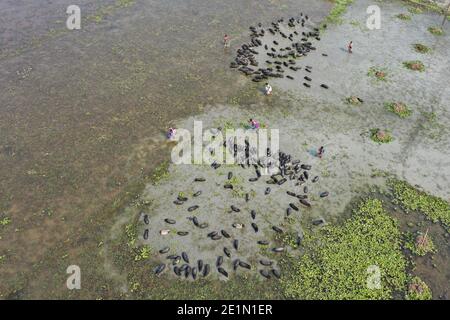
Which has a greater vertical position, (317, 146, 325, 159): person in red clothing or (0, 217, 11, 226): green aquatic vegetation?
(317, 146, 325, 159): person in red clothing

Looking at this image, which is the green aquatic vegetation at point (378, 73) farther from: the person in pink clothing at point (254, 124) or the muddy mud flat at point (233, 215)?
the muddy mud flat at point (233, 215)

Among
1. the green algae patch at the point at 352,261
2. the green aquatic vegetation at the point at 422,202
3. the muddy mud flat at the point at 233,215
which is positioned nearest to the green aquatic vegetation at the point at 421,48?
the green aquatic vegetation at the point at 422,202

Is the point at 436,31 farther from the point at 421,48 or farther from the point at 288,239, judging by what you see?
the point at 288,239

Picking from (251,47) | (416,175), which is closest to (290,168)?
(416,175)

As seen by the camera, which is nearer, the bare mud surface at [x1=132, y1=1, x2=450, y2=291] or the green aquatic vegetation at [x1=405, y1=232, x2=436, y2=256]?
the green aquatic vegetation at [x1=405, y1=232, x2=436, y2=256]

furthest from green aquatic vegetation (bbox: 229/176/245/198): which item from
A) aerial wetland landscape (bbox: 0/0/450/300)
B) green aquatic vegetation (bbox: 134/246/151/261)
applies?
green aquatic vegetation (bbox: 134/246/151/261)

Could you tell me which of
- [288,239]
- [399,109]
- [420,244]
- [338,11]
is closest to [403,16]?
[338,11]

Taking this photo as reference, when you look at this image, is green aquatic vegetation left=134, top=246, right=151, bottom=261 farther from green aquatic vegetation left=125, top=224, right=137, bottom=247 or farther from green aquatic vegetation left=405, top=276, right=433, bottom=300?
green aquatic vegetation left=405, top=276, right=433, bottom=300
